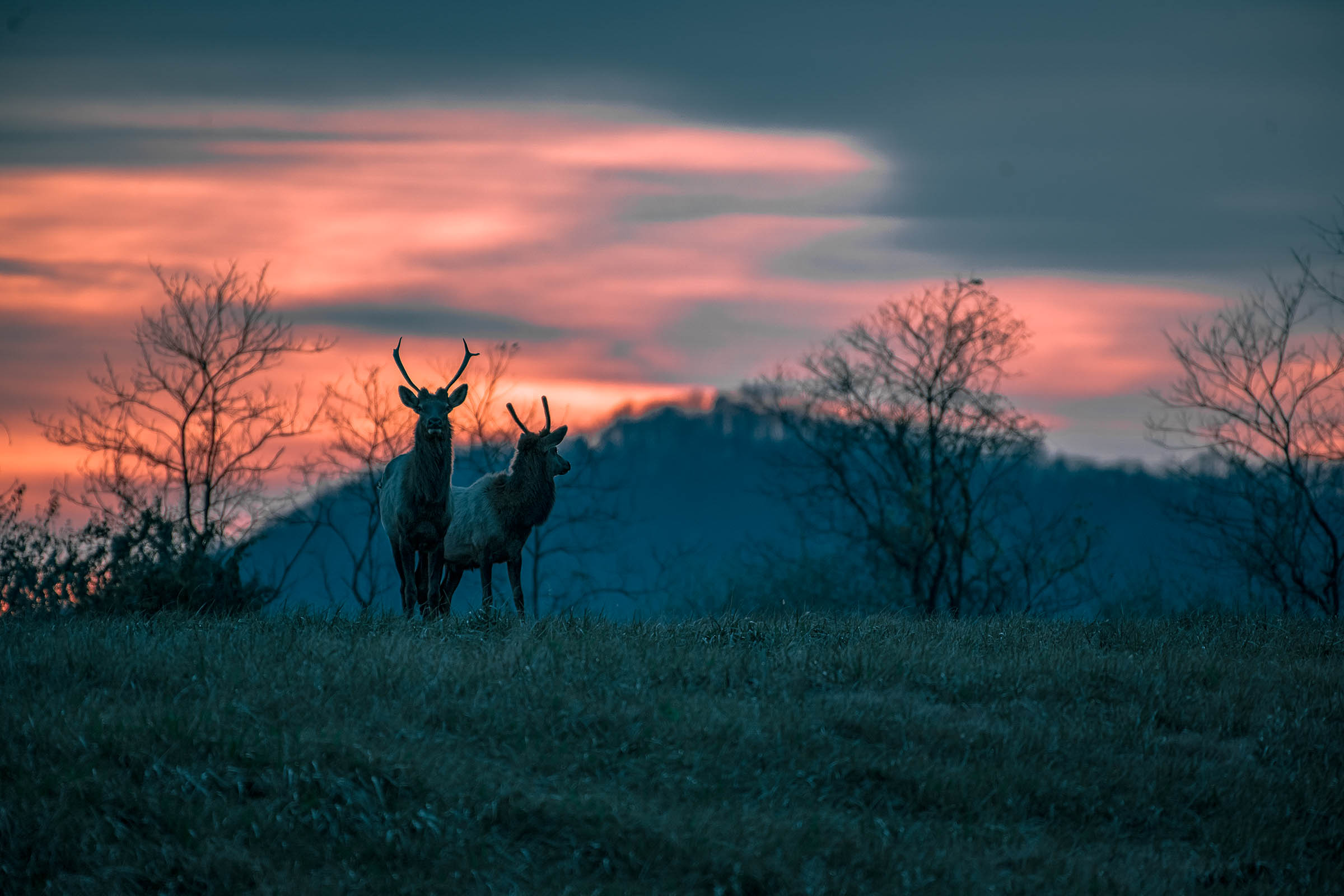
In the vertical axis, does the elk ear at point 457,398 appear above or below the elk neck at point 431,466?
above

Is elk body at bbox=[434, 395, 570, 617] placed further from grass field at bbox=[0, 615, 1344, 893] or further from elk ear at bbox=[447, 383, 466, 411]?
grass field at bbox=[0, 615, 1344, 893]

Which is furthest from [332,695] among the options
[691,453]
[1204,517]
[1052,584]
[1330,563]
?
[691,453]

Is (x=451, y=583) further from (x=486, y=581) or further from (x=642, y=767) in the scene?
(x=642, y=767)

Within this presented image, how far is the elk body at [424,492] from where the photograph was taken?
46.5 ft

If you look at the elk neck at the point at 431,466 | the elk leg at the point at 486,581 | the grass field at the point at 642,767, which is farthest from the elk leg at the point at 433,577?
the grass field at the point at 642,767

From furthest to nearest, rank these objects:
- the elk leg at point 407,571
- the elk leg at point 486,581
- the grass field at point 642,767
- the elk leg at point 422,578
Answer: the elk leg at point 422,578, the elk leg at point 407,571, the elk leg at point 486,581, the grass field at point 642,767

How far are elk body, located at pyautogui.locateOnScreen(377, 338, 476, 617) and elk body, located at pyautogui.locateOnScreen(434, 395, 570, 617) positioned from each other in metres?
0.63

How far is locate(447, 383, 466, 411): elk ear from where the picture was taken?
563 inches

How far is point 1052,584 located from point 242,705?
28.1 metres

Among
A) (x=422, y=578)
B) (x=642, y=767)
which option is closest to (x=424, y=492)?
(x=422, y=578)

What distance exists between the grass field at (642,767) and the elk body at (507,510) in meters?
4.90

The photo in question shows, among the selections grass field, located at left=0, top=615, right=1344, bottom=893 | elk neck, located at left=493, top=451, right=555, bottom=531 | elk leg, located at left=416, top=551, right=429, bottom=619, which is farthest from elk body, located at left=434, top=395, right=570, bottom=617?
grass field, located at left=0, top=615, right=1344, bottom=893

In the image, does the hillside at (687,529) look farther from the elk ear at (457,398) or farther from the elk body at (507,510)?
the elk ear at (457,398)

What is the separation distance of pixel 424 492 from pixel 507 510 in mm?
1485
